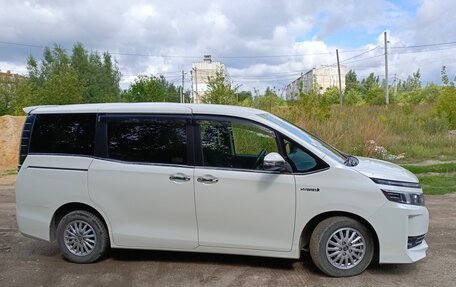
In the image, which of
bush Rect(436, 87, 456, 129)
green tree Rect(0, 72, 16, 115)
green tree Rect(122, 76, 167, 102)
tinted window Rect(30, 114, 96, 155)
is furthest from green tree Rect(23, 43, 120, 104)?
tinted window Rect(30, 114, 96, 155)

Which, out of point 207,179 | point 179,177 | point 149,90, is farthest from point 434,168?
point 149,90

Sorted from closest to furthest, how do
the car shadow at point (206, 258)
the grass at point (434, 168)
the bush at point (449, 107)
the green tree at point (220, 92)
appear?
the car shadow at point (206, 258) → the grass at point (434, 168) → the green tree at point (220, 92) → the bush at point (449, 107)

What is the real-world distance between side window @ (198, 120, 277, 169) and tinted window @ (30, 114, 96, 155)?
1450mm

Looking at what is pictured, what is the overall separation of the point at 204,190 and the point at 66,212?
1919 millimetres

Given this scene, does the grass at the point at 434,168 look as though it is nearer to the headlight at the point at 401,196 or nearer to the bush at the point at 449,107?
the headlight at the point at 401,196

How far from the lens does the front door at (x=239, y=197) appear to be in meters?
4.23

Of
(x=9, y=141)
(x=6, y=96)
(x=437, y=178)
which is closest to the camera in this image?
(x=437, y=178)

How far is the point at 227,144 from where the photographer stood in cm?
466

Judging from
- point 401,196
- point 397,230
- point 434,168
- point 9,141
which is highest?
point 9,141

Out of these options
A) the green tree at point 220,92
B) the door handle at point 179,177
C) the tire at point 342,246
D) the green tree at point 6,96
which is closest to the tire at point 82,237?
the door handle at point 179,177

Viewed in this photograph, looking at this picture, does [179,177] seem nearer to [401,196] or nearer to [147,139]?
[147,139]

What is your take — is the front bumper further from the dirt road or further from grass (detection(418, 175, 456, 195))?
grass (detection(418, 175, 456, 195))

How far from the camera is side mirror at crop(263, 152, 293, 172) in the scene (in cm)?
416

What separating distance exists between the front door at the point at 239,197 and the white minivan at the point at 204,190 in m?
0.01
